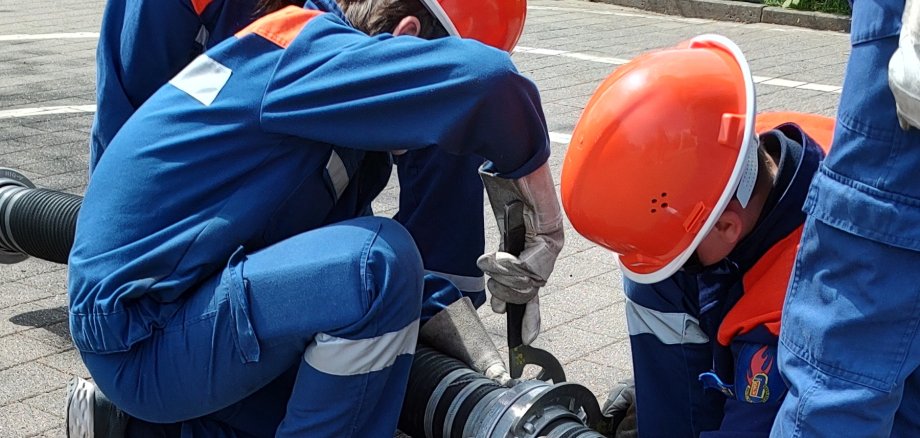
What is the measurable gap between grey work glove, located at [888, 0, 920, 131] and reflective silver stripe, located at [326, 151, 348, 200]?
1262 mm

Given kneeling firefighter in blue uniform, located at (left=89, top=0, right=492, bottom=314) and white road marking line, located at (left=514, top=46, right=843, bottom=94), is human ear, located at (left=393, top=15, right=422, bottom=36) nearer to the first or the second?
kneeling firefighter in blue uniform, located at (left=89, top=0, right=492, bottom=314)

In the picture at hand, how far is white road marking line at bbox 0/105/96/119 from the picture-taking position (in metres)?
6.89

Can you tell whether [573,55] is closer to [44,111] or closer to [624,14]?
[624,14]

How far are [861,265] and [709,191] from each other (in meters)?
0.51

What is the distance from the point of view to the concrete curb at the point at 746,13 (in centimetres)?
1012

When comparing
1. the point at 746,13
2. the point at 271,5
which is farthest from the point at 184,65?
the point at 746,13

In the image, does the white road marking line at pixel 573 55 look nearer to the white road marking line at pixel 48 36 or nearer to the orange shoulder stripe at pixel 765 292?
the white road marking line at pixel 48 36

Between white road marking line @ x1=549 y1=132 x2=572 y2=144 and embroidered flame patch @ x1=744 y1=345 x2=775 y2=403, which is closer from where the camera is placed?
embroidered flame patch @ x1=744 y1=345 x2=775 y2=403

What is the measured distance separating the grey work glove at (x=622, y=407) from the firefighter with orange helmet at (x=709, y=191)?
1.53ft

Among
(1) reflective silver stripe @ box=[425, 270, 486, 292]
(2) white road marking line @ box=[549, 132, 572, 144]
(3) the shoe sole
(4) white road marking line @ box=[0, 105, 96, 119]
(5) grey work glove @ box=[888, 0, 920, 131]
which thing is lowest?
(4) white road marking line @ box=[0, 105, 96, 119]

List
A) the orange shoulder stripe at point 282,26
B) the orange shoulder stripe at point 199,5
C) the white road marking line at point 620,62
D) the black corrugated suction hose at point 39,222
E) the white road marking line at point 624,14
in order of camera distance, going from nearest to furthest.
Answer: the orange shoulder stripe at point 282,26 < the orange shoulder stripe at point 199,5 < the black corrugated suction hose at point 39,222 < the white road marking line at point 620,62 < the white road marking line at point 624,14

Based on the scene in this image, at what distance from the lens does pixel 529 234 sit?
2.74m

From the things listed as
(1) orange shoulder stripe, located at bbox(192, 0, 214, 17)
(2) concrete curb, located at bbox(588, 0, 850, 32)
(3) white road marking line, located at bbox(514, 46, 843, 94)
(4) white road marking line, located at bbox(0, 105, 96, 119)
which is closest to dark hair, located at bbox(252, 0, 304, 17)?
(1) orange shoulder stripe, located at bbox(192, 0, 214, 17)

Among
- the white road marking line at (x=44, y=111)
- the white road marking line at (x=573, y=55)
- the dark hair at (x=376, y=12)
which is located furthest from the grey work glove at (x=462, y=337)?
the white road marking line at (x=573, y=55)
